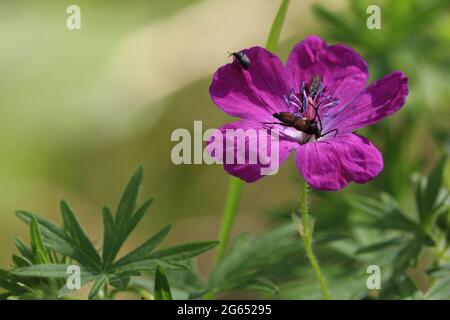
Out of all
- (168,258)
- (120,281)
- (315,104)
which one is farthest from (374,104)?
(120,281)

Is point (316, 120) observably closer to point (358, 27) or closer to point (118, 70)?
point (358, 27)

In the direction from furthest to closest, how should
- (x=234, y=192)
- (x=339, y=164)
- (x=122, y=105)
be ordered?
(x=122, y=105) < (x=234, y=192) < (x=339, y=164)

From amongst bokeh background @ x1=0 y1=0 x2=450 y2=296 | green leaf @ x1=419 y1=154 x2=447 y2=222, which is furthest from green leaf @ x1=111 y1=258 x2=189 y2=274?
bokeh background @ x1=0 y1=0 x2=450 y2=296

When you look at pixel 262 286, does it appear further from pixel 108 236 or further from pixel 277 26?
pixel 277 26

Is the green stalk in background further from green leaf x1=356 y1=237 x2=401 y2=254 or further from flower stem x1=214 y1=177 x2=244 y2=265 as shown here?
green leaf x1=356 y1=237 x2=401 y2=254

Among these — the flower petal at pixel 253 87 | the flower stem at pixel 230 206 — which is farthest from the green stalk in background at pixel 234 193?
the flower petal at pixel 253 87

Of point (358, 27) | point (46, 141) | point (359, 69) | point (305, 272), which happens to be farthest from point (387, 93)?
point (46, 141)
